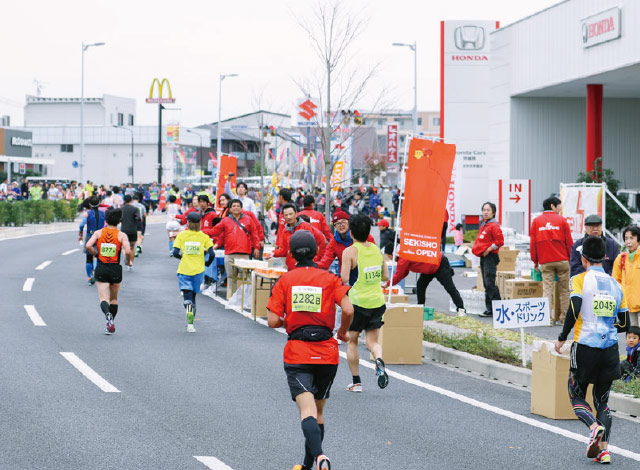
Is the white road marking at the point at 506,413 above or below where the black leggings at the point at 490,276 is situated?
below

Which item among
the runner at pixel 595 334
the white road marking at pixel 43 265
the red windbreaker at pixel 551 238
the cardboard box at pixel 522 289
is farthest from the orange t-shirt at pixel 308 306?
the white road marking at pixel 43 265

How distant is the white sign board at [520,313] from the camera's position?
10.3 metres

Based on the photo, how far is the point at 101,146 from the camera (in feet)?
332

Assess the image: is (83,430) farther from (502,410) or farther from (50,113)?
(50,113)

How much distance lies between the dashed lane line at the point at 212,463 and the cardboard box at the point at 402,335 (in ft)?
16.0

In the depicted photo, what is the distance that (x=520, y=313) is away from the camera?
408 inches

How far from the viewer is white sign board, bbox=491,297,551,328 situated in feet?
33.7

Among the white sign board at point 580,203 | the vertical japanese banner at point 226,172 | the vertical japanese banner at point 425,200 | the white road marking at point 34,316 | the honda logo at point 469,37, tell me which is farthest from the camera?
the honda logo at point 469,37

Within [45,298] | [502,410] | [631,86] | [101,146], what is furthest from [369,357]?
[101,146]

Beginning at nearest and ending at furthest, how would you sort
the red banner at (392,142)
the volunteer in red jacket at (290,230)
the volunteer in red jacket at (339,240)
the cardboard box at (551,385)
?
the cardboard box at (551,385) < the volunteer in red jacket at (339,240) < the volunteer in red jacket at (290,230) < the red banner at (392,142)

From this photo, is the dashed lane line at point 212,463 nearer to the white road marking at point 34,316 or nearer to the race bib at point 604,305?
the race bib at point 604,305

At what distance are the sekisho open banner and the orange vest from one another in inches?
226

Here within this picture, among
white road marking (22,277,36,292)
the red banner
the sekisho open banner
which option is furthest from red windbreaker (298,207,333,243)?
the red banner

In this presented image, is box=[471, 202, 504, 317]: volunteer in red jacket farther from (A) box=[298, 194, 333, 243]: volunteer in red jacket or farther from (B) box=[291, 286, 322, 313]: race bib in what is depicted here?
(B) box=[291, 286, 322, 313]: race bib
